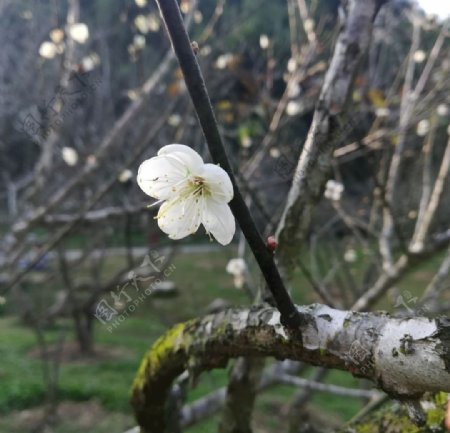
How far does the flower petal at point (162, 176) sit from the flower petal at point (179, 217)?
0.02 meters

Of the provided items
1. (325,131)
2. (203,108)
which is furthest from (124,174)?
(203,108)

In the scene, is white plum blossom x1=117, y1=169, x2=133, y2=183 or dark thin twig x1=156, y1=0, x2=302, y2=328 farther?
white plum blossom x1=117, y1=169, x2=133, y2=183

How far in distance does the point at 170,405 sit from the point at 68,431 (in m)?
3.36

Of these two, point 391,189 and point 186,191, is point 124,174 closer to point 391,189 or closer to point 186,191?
point 391,189

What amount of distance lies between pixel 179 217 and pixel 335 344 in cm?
32

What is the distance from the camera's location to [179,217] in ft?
2.89

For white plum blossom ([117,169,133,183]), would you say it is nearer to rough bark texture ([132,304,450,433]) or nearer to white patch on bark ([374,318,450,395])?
rough bark texture ([132,304,450,433])

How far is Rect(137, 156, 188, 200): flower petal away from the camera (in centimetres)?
83

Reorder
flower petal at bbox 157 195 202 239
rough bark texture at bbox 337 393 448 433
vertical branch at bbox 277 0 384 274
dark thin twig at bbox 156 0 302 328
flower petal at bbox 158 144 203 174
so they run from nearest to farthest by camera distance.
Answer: dark thin twig at bbox 156 0 302 328 < flower petal at bbox 158 144 203 174 < flower petal at bbox 157 195 202 239 < rough bark texture at bbox 337 393 448 433 < vertical branch at bbox 277 0 384 274

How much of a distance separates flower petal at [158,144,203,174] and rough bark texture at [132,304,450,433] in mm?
297

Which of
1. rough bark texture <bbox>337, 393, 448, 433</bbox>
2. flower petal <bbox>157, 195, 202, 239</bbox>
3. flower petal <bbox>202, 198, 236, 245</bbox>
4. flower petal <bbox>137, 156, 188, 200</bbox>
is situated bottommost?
rough bark texture <bbox>337, 393, 448, 433</bbox>

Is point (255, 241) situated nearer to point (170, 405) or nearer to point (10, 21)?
point (170, 405)

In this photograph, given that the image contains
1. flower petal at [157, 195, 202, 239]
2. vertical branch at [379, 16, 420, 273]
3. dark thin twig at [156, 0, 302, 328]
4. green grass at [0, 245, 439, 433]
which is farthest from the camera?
green grass at [0, 245, 439, 433]

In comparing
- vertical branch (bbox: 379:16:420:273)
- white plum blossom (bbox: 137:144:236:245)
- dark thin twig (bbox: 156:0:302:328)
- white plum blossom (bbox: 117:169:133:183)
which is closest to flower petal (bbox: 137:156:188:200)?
white plum blossom (bbox: 137:144:236:245)
